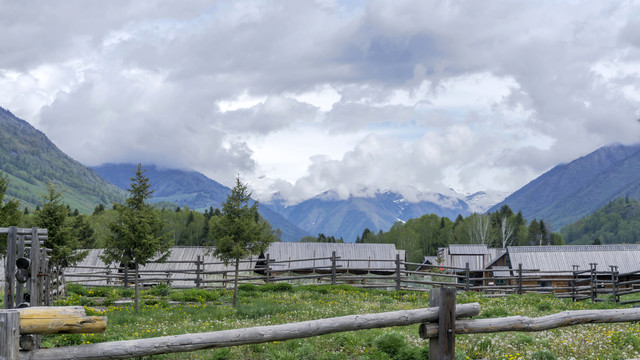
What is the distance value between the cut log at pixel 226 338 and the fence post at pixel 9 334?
38 centimetres

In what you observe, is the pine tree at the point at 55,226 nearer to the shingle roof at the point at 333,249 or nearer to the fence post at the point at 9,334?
the fence post at the point at 9,334

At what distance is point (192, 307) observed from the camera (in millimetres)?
20922

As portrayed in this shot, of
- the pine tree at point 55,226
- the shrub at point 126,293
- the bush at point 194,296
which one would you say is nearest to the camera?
the bush at point 194,296

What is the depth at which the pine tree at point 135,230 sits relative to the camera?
22.0 m

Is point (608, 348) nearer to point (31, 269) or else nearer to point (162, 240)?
point (31, 269)

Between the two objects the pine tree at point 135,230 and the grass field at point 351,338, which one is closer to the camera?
the grass field at point 351,338

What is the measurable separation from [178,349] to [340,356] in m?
4.51

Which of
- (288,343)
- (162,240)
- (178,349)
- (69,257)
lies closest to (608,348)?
(288,343)

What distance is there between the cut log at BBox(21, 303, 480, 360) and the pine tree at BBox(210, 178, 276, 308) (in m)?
16.0

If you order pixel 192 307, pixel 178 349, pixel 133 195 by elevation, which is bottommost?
pixel 192 307

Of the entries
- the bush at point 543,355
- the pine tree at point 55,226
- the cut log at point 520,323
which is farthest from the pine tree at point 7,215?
the bush at point 543,355

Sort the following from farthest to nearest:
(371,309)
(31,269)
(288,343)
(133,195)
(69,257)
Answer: (69,257), (133,195), (371,309), (31,269), (288,343)

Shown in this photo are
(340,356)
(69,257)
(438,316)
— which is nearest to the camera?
(438,316)

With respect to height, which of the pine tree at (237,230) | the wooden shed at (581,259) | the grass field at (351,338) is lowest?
the wooden shed at (581,259)
